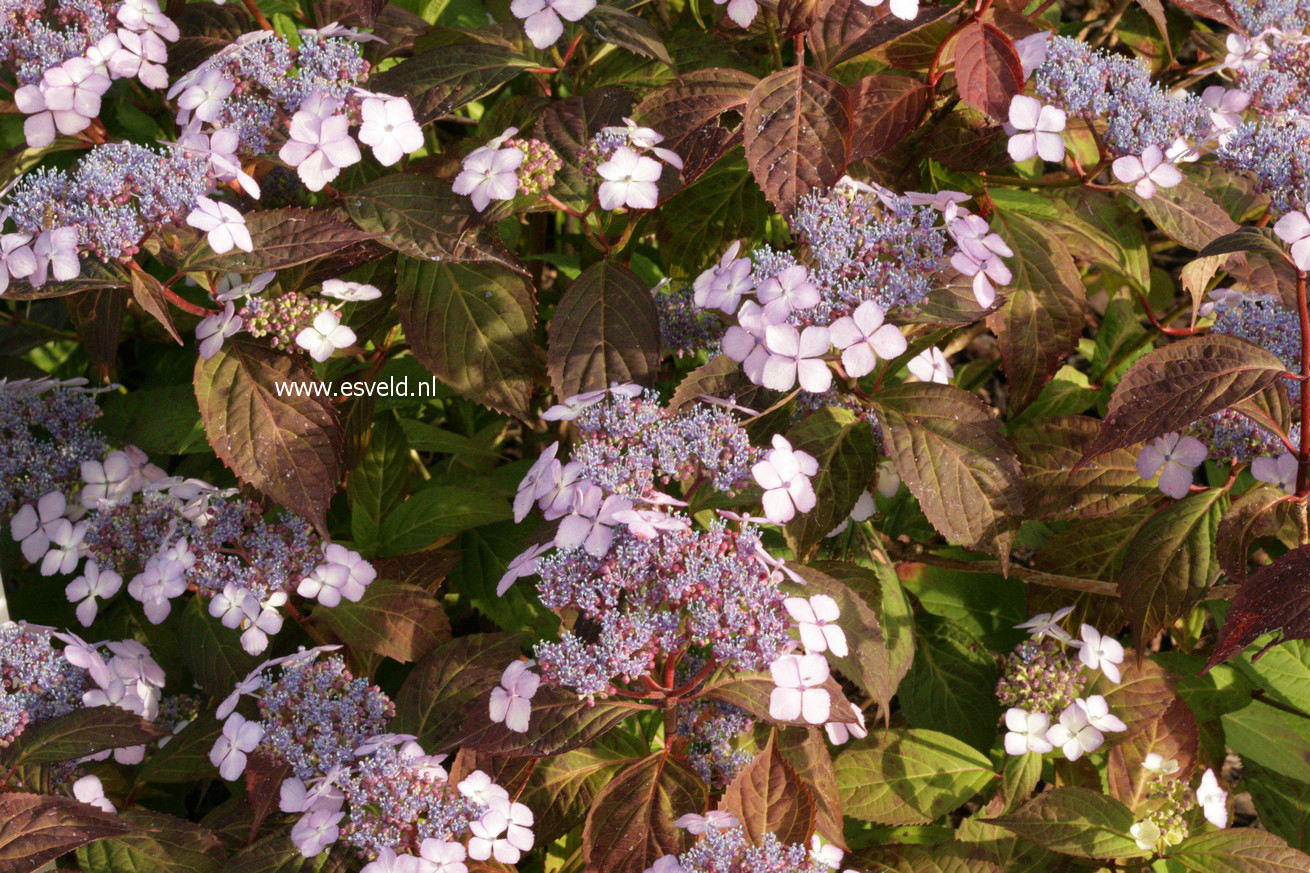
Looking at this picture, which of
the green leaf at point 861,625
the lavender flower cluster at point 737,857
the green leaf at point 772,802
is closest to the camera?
the lavender flower cluster at point 737,857

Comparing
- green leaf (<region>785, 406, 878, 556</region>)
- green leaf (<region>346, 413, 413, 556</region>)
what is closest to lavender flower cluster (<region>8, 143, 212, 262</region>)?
green leaf (<region>346, 413, 413, 556</region>)

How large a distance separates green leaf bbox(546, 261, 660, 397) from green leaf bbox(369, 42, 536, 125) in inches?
12.5

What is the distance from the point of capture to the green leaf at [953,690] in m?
2.21

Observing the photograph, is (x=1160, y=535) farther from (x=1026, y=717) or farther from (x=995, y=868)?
(x=995, y=868)

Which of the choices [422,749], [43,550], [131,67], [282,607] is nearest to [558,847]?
[422,749]

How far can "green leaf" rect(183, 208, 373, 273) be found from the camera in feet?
5.65

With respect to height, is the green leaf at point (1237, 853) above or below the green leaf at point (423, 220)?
below

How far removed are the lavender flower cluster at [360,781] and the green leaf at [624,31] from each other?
95 cm

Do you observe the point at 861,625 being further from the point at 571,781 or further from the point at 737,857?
the point at 571,781

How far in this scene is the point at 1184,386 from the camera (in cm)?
165

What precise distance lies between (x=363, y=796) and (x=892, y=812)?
3.06 ft

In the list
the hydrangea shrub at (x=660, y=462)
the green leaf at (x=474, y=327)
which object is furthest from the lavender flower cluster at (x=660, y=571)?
the green leaf at (x=474, y=327)

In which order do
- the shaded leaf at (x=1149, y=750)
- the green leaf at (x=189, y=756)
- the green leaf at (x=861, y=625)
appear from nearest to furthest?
the green leaf at (x=861, y=625) → the green leaf at (x=189, y=756) → the shaded leaf at (x=1149, y=750)

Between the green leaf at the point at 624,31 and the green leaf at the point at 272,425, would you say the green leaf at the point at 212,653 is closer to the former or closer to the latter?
the green leaf at the point at 272,425
